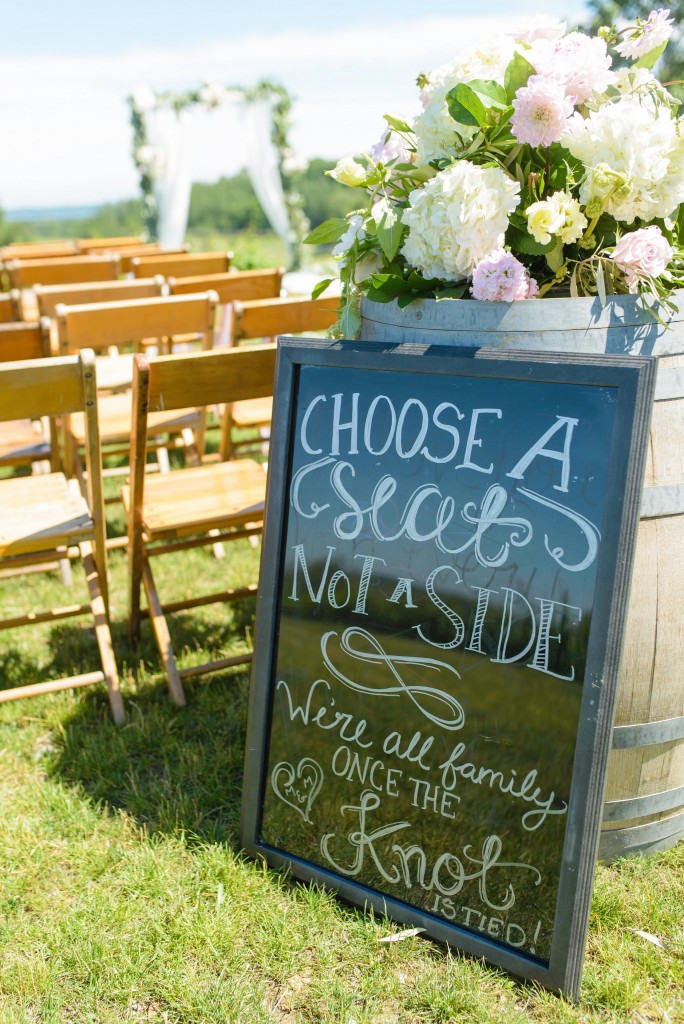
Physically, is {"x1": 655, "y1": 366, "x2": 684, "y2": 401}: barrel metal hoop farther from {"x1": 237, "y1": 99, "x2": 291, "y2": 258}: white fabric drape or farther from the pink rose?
{"x1": 237, "y1": 99, "x2": 291, "y2": 258}: white fabric drape

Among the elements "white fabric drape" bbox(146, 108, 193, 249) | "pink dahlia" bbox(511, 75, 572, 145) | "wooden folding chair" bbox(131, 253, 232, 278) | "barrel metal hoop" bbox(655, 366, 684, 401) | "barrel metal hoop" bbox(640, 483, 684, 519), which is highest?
"white fabric drape" bbox(146, 108, 193, 249)

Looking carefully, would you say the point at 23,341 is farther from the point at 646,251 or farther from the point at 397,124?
the point at 646,251

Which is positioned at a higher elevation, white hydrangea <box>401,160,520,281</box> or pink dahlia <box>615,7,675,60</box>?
pink dahlia <box>615,7,675,60</box>

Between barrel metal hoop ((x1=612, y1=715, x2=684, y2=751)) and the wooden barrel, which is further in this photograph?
barrel metal hoop ((x1=612, y1=715, x2=684, y2=751))

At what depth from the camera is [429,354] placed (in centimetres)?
172

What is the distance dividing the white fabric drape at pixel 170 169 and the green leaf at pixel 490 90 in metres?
10.8

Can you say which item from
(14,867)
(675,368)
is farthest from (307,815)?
(675,368)

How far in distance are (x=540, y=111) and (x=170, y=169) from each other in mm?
11453

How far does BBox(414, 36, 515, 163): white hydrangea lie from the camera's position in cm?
175

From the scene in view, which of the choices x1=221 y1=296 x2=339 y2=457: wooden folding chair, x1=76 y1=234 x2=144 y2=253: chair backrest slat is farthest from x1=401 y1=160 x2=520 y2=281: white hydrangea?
x1=76 y1=234 x2=144 y2=253: chair backrest slat

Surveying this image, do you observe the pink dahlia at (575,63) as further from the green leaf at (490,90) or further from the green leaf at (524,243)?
the green leaf at (524,243)

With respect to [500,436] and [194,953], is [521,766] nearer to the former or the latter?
[500,436]

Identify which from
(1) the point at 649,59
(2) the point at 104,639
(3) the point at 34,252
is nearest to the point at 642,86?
(1) the point at 649,59

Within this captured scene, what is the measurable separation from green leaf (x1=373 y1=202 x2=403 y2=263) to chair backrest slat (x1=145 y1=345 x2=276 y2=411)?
2.74 feet
